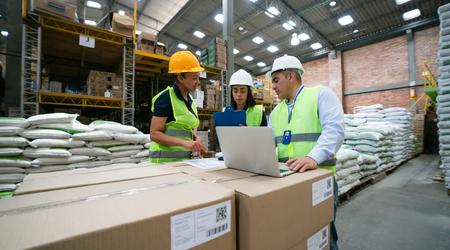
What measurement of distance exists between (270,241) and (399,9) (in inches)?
474

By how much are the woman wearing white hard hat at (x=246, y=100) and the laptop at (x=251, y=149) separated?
4.50 feet

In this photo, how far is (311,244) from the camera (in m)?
0.92

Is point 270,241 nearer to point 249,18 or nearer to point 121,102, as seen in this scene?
point 121,102

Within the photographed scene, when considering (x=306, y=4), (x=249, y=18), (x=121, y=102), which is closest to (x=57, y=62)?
(x=121, y=102)

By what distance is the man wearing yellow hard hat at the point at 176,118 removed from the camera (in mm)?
1800

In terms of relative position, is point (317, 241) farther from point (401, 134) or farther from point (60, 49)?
point (401, 134)

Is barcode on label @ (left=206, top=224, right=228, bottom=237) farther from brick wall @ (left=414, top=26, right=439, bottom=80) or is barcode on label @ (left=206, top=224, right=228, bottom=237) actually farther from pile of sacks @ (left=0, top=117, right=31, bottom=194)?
brick wall @ (left=414, top=26, right=439, bottom=80)

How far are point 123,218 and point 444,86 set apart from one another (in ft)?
16.6

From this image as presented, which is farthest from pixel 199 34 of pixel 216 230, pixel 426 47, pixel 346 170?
pixel 216 230

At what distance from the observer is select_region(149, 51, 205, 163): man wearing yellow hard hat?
1800 millimetres

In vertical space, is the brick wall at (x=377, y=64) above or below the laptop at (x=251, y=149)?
above

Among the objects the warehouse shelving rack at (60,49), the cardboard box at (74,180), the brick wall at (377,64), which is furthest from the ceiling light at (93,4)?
the brick wall at (377,64)

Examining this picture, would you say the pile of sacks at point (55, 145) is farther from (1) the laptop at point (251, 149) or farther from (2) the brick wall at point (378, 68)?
(2) the brick wall at point (378, 68)

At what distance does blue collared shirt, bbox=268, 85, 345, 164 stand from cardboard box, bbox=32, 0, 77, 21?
362 cm
